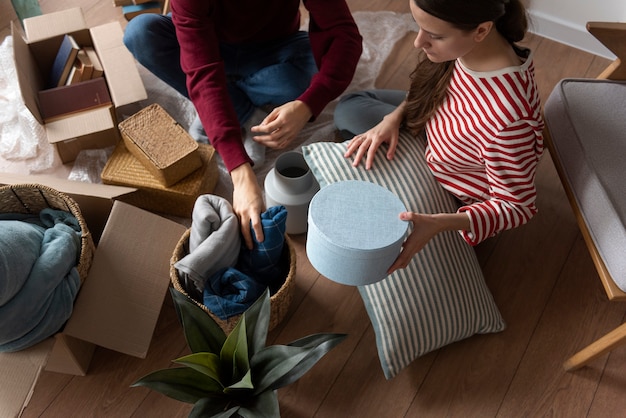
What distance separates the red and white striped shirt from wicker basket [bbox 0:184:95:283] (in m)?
0.78

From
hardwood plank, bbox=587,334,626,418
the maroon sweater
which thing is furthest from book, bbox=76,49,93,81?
hardwood plank, bbox=587,334,626,418

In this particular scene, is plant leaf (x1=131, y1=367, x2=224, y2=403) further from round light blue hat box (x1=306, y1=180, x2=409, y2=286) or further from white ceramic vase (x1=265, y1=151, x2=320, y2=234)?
white ceramic vase (x1=265, y1=151, x2=320, y2=234)

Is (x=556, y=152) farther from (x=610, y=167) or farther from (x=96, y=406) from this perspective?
(x=96, y=406)

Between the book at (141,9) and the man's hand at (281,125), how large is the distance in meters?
0.84

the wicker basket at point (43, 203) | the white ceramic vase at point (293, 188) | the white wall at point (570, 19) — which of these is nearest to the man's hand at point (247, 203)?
the white ceramic vase at point (293, 188)

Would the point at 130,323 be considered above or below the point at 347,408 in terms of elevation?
above

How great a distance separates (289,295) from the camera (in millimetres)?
1262

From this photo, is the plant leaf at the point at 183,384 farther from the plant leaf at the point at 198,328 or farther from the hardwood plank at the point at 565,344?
the hardwood plank at the point at 565,344

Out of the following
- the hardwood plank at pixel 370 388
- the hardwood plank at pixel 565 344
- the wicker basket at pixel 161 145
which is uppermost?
the wicker basket at pixel 161 145

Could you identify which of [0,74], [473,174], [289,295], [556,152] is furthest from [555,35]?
[0,74]

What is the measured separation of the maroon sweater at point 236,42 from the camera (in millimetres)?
1312

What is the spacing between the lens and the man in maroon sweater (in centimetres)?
130

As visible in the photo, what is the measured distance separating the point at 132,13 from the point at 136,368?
1173 mm

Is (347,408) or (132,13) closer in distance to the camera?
(347,408)
